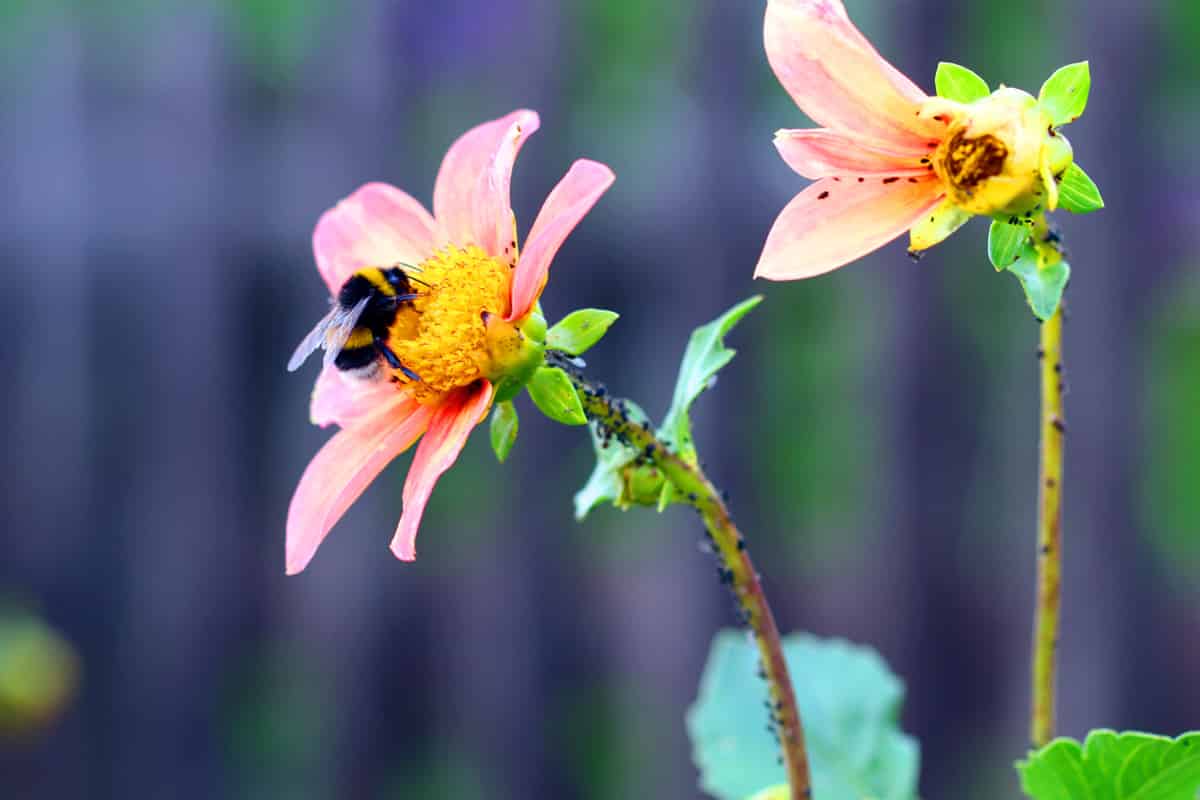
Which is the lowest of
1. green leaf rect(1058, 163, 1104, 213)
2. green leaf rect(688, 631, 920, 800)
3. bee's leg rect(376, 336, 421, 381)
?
green leaf rect(688, 631, 920, 800)

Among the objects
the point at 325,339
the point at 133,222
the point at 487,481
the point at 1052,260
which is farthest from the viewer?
the point at 487,481

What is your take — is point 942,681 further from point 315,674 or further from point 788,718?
point 788,718

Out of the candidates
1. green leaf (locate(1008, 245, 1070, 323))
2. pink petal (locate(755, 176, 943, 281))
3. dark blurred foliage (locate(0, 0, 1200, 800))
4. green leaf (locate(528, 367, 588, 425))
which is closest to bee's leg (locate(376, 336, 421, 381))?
green leaf (locate(528, 367, 588, 425))

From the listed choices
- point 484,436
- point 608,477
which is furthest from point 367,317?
point 484,436

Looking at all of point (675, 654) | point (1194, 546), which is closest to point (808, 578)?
point (675, 654)

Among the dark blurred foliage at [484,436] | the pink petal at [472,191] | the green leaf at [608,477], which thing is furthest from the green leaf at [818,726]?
the dark blurred foliage at [484,436]

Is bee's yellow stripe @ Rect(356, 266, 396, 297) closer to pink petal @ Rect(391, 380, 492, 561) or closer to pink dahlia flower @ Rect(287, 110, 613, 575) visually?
pink dahlia flower @ Rect(287, 110, 613, 575)
